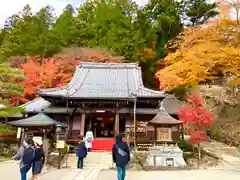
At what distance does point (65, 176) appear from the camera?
35.3 feet

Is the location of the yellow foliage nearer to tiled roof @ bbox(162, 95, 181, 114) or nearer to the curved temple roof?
the curved temple roof

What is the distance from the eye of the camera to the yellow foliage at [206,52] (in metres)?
14.5

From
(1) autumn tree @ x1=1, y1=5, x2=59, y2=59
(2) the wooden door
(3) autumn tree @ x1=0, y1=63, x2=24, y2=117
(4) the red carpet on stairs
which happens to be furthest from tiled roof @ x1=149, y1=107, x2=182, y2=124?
(1) autumn tree @ x1=1, y1=5, x2=59, y2=59

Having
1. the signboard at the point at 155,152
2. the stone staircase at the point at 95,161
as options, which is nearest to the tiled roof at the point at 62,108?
the stone staircase at the point at 95,161

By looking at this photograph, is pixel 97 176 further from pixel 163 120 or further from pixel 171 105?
pixel 171 105

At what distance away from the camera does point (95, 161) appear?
15359 millimetres

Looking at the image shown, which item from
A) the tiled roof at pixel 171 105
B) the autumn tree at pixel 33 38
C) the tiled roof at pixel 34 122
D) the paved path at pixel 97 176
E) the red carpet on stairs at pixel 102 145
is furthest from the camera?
the autumn tree at pixel 33 38

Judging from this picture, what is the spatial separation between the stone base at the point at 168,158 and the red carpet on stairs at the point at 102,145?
5.12m

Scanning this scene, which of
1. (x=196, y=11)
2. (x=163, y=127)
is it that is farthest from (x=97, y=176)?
(x=196, y=11)

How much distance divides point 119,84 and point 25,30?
2263 centimetres

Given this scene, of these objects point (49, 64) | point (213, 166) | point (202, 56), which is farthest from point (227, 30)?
point (49, 64)

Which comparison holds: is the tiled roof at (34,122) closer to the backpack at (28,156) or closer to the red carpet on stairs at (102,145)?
the red carpet on stairs at (102,145)

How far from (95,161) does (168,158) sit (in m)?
4.22

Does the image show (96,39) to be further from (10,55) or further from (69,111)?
(69,111)
